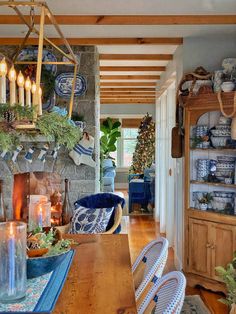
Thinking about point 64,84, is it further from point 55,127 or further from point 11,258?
point 11,258

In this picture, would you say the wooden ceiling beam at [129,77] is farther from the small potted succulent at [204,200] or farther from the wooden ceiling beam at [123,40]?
the small potted succulent at [204,200]

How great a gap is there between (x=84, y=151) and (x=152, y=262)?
8.62ft

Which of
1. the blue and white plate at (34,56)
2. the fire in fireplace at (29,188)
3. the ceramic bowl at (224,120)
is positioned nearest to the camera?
the ceramic bowl at (224,120)

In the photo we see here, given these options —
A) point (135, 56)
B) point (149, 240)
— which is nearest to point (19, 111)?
point (135, 56)

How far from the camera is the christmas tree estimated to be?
10109 millimetres

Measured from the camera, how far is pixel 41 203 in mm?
Answer: 2611

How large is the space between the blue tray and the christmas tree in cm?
788

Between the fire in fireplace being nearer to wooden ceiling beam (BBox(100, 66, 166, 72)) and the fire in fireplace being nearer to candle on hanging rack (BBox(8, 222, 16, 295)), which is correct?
wooden ceiling beam (BBox(100, 66, 166, 72))

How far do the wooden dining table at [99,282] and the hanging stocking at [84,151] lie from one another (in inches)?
75.5

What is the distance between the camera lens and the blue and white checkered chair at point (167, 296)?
4.71ft

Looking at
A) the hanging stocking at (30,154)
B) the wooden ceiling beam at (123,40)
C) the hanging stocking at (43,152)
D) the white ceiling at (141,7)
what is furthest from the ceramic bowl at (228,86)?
the hanging stocking at (30,154)

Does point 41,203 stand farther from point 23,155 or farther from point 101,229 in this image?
point 23,155

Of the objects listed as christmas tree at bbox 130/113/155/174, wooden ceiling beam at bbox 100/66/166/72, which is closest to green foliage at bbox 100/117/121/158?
christmas tree at bbox 130/113/155/174

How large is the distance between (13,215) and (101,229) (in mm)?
1449
